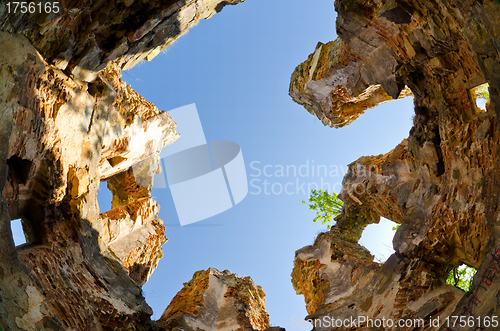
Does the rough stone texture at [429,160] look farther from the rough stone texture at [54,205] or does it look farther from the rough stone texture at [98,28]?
the rough stone texture at [54,205]

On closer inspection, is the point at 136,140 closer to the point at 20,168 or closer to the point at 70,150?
the point at 70,150

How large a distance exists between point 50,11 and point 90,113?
3.00 metres

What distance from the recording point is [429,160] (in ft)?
26.8

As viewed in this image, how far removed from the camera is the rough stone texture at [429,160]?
14.3 feet

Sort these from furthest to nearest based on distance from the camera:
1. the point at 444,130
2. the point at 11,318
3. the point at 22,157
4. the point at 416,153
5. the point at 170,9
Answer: the point at 416,153 → the point at 170,9 → the point at 444,130 → the point at 22,157 → the point at 11,318

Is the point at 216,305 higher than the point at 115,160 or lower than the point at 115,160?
lower

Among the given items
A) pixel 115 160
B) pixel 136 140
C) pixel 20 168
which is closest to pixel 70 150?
pixel 20 168

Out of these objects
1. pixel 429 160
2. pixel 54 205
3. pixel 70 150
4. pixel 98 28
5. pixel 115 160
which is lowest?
pixel 429 160

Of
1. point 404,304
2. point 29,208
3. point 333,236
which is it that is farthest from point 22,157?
point 333,236

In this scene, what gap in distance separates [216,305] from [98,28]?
31.4 ft

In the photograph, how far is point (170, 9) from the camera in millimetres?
8172

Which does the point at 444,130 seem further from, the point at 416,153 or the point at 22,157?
the point at 22,157

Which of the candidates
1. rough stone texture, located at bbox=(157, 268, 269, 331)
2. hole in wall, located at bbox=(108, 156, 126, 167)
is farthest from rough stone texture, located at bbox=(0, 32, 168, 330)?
hole in wall, located at bbox=(108, 156, 126, 167)

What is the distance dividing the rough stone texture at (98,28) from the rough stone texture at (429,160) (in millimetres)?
5029
